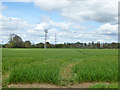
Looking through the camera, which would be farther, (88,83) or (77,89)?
(88,83)

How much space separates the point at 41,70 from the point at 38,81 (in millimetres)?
500

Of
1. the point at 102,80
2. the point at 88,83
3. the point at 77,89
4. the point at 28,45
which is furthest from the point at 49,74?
the point at 28,45

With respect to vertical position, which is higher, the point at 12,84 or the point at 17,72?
the point at 17,72

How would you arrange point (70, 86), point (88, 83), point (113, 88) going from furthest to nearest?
1. point (88, 83)
2. point (70, 86)
3. point (113, 88)

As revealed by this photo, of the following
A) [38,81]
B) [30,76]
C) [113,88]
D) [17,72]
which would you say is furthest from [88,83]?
[17,72]

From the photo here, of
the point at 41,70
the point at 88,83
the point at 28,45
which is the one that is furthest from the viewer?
the point at 28,45

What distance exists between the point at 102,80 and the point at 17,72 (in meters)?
3.51

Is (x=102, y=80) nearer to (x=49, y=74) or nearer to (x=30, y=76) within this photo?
(x=49, y=74)

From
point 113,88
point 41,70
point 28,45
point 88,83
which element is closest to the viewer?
point 113,88

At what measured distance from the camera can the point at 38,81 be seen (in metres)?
4.56

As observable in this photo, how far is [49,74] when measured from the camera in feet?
15.1

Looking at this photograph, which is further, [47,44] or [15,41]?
[47,44]

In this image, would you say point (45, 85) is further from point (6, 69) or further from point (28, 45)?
point (28, 45)

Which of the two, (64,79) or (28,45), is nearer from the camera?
(64,79)
